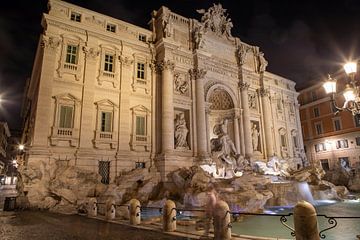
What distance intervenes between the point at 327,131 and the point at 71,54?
110 ft

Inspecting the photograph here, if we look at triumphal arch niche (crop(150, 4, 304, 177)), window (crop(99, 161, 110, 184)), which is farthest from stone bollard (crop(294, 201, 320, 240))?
window (crop(99, 161, 110, 184))

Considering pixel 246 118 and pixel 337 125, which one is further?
pixel 337 125

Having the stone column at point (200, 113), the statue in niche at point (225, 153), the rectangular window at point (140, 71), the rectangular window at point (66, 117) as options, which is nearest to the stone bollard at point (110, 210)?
the rectangular window at point (66, 117)

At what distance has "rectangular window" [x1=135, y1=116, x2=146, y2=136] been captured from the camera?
19.0 meters

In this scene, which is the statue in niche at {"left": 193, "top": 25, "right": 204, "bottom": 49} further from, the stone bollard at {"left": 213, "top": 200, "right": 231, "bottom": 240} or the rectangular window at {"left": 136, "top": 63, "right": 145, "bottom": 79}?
the stone bollard at {"left": 213, "top": 200, "right": 231, "bottom": 240}

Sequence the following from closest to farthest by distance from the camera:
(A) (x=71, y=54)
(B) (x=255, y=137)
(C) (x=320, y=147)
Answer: (A) (x=71, y=54) < (B) (x=255, y=137) < (C) (x=320, y=147)

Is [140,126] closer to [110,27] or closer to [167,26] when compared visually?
[110,27]

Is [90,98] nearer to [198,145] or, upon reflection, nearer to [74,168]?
[74,168]

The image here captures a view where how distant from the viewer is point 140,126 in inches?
752

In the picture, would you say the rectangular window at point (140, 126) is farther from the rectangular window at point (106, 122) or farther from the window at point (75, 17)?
the window at point (75, 17)

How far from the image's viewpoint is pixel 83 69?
1769 centimetres

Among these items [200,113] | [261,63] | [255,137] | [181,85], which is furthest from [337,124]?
[181,85]

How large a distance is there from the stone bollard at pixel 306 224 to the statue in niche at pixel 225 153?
1385 cm

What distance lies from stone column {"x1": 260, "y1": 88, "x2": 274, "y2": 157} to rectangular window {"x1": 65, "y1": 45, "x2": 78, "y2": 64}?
60.9 ft
